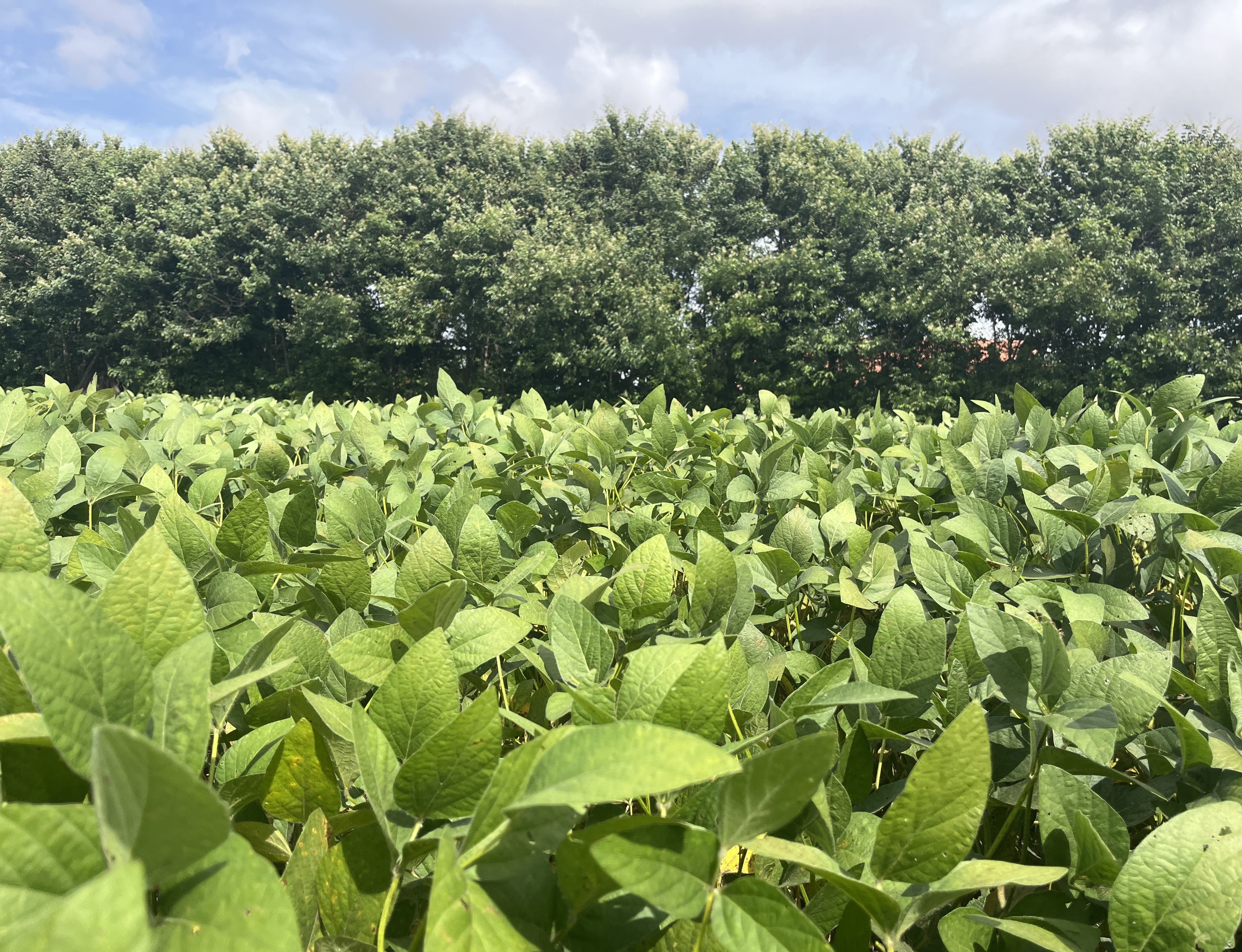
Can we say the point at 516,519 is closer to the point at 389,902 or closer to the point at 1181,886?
the point at 389,902

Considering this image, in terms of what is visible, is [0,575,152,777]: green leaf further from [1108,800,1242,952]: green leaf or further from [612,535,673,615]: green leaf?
[1108,800,1242,952]: green leaf

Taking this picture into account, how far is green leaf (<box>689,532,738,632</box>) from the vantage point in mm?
944

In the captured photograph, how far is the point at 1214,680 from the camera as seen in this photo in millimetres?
813

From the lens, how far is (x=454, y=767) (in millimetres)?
565

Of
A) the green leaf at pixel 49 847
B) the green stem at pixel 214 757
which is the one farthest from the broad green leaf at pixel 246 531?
the green leaf at pixel 49 847

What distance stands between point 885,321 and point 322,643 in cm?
2568

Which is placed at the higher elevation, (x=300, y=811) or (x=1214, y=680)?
(x=1214, y=680)

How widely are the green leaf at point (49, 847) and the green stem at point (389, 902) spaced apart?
17 centimetres

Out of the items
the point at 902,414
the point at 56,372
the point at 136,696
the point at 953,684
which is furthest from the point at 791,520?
the point at 56,372

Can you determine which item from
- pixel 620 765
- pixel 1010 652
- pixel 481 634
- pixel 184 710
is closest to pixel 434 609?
pixel 481 634

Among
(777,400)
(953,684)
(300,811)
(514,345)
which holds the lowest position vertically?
(300,811)

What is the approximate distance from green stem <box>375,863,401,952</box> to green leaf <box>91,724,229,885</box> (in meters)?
0.16

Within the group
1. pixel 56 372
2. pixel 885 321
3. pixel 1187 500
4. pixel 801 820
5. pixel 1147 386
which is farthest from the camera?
pixel 56 372

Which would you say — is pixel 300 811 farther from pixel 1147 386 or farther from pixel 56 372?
pixel 56 372
